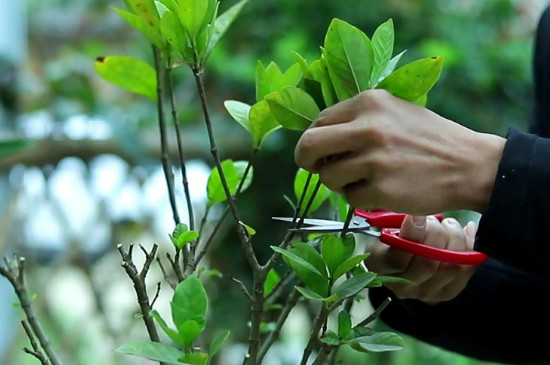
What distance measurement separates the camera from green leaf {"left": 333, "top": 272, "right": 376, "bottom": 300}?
368 millimetres

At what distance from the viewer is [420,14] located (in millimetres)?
1352

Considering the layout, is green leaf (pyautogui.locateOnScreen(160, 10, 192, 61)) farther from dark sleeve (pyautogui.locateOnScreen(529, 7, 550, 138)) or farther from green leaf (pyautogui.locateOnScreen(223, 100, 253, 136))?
dark sleeve (pyautogui.locateOnScreen(529, 7, 550, 138))

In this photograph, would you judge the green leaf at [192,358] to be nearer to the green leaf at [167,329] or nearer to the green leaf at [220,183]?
the green leaf at [167,329]

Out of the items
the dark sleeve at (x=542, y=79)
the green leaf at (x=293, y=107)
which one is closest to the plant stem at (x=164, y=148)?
the green leaf at (x=293, y=107)

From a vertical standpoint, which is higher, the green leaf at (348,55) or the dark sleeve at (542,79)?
A: the green leaf at (348,55)

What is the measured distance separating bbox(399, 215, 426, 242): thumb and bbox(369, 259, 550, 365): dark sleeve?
0.33 ft

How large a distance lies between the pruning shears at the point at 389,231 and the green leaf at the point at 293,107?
8cm

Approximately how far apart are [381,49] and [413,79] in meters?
0.02

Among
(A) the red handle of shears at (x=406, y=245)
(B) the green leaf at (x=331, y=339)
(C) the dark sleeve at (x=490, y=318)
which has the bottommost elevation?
(C) the dark sleeve at (x=490, y=318)

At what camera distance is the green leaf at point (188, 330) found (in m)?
0.34

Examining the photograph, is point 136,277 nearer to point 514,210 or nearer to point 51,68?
point 514,210

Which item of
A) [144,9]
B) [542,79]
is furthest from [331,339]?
[542,79]

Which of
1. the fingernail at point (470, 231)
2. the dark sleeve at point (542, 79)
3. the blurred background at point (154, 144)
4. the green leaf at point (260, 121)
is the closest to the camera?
the green leaf at point (260, 121)

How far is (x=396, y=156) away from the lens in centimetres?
36
